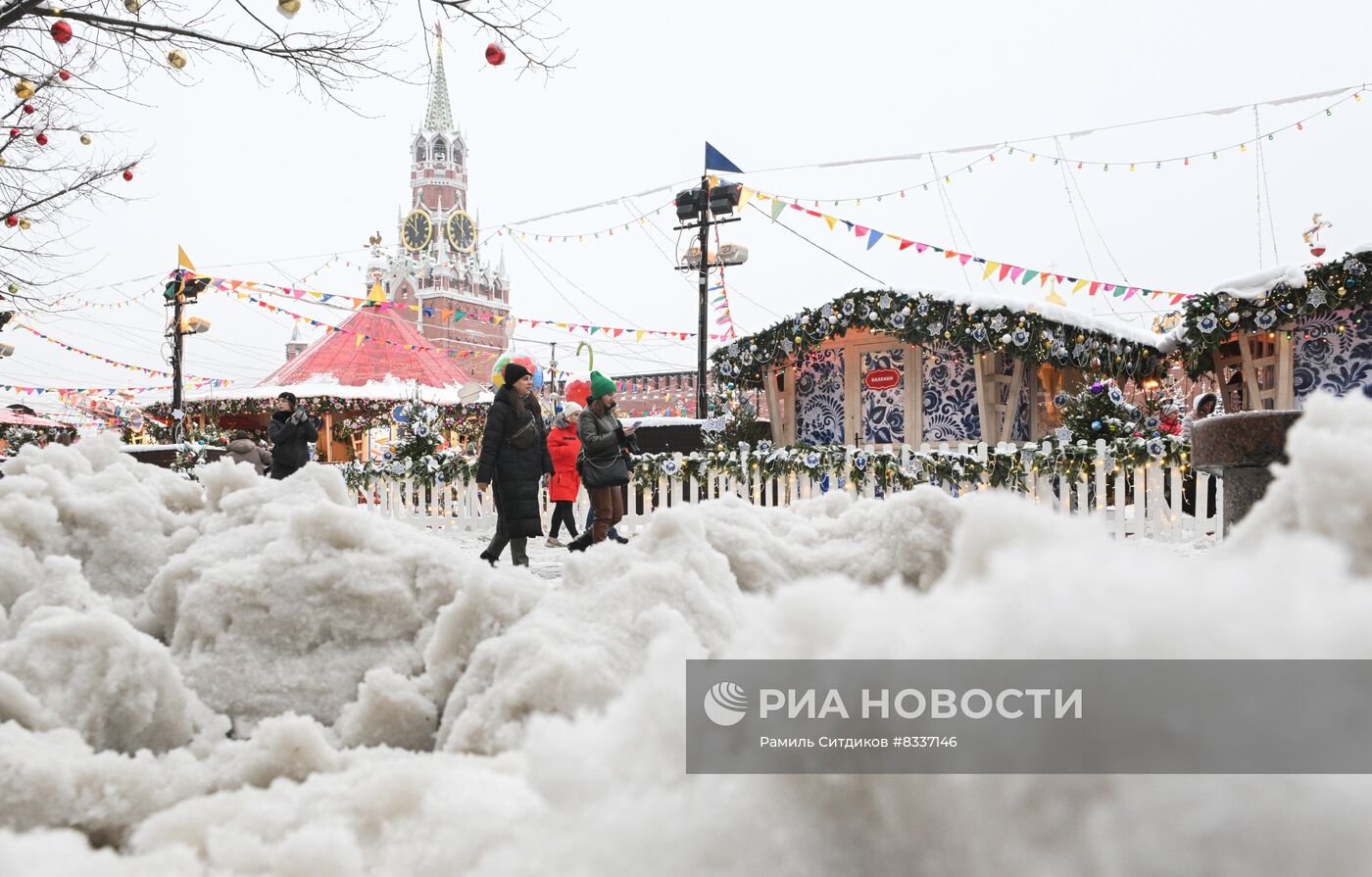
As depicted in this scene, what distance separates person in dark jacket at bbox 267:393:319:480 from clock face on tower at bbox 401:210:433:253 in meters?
55.3

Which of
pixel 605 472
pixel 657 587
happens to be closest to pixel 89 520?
pixel 657 587

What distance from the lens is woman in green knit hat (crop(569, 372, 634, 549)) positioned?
7.93 m

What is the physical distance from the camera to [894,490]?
9922 mm

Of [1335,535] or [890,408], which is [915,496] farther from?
[890,408]

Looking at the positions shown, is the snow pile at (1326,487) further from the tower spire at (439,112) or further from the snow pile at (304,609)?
the tower spire at (439,112)

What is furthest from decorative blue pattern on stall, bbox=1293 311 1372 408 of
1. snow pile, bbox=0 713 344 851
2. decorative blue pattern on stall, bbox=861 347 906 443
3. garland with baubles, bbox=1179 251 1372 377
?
snow pile, bbox=0 713 344 851

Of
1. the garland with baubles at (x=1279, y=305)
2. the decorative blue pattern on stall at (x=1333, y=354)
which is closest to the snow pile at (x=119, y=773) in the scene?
the garland with baubles at (x=1279, y=305)

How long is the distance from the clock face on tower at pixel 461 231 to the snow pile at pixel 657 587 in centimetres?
6367

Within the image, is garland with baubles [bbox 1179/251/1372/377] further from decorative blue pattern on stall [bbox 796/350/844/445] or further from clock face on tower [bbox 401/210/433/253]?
clock face on tower [bbox 401/210/433/253]

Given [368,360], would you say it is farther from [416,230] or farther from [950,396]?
[416,230]

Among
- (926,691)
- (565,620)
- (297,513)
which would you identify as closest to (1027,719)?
(926,691)

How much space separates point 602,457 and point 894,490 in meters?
3.66

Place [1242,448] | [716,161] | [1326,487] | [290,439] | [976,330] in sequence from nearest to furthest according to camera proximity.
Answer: [1326,487] → [1242,448] → [290,439] → [976,330] → [716,161]

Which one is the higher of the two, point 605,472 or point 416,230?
point 416,230
